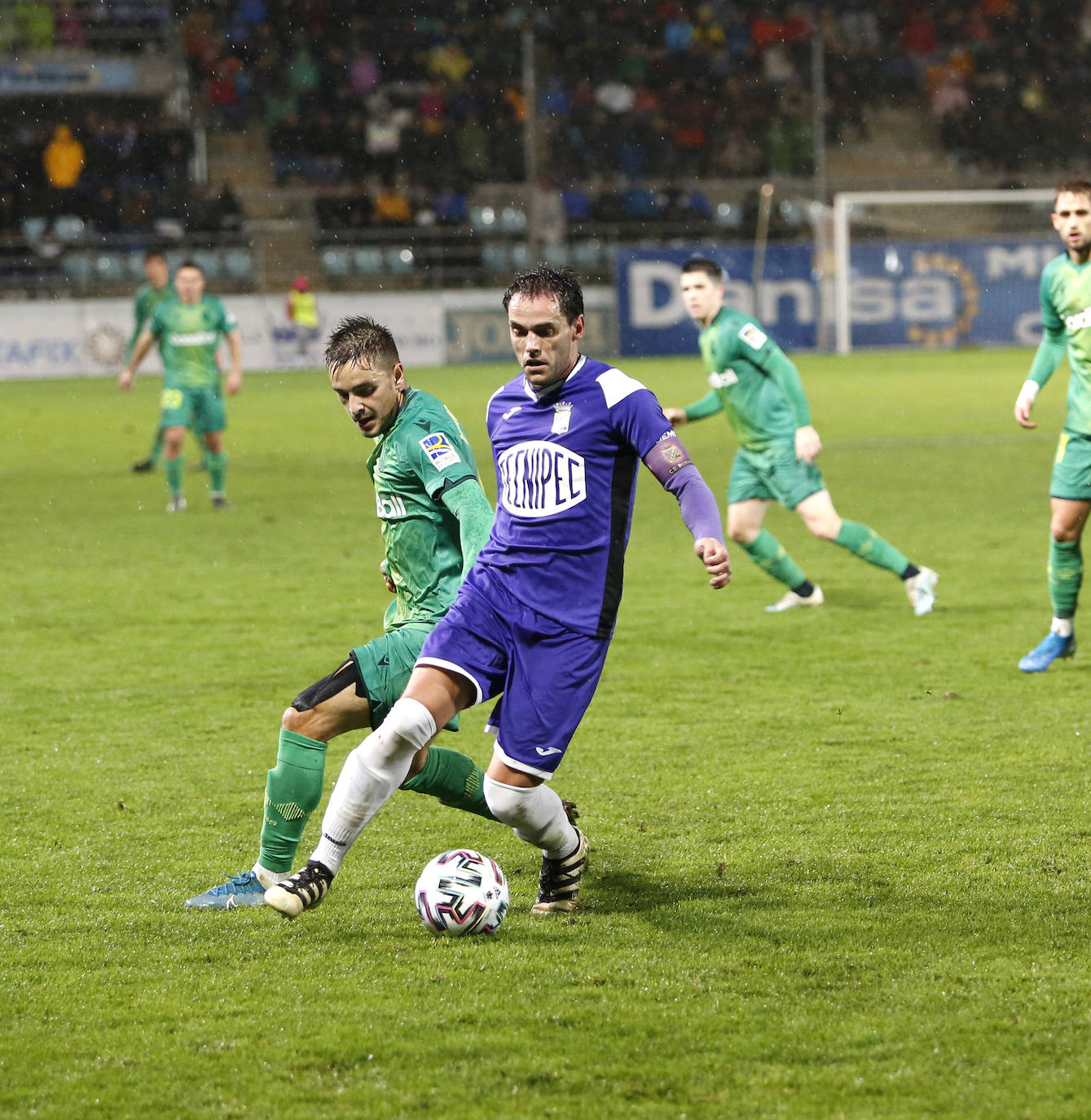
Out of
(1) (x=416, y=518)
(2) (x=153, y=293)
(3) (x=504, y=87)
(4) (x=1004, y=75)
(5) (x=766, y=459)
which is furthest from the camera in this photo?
(4) (x=1004, y=75)

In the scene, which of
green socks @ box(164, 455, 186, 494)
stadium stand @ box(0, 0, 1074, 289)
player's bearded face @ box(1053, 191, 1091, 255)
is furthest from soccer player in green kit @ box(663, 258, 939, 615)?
stadium stand @ box(0, 0, 1074, 289)

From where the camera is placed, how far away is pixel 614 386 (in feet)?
13.6

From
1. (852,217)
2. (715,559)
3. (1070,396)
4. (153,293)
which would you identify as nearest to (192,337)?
(153,293)

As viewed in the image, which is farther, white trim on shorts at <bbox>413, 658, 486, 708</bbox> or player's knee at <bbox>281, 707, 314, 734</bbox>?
player's knee at <bbox>281, 707, 314, 734</bbox>

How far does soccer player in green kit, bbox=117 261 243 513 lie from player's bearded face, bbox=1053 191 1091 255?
8.06m

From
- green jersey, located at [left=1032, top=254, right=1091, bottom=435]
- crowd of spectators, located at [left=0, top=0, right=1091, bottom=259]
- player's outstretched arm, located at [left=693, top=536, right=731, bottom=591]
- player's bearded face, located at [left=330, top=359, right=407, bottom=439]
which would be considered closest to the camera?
player's outstretched arm, located at [left=693, top=536, right=731, bottom=591]

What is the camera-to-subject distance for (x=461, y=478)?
14.3 ft

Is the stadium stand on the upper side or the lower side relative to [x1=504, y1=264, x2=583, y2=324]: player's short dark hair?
upper

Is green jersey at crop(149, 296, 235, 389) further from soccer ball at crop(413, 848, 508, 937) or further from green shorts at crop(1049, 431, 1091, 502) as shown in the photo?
soccer ball at crop(413, 848, 508, 937)

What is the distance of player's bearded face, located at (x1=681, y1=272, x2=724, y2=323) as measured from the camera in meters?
8.55

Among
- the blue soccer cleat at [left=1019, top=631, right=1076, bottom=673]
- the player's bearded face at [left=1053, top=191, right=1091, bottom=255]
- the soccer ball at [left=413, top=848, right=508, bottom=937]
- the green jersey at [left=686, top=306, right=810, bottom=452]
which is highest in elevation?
the player's bearded face at [left=1053, top=191, right=1091, bottom=255]

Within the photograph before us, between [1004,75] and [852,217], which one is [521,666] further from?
[1004,75]

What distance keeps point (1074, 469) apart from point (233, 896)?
170 inches

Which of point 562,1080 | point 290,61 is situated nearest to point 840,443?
point 562,1080
